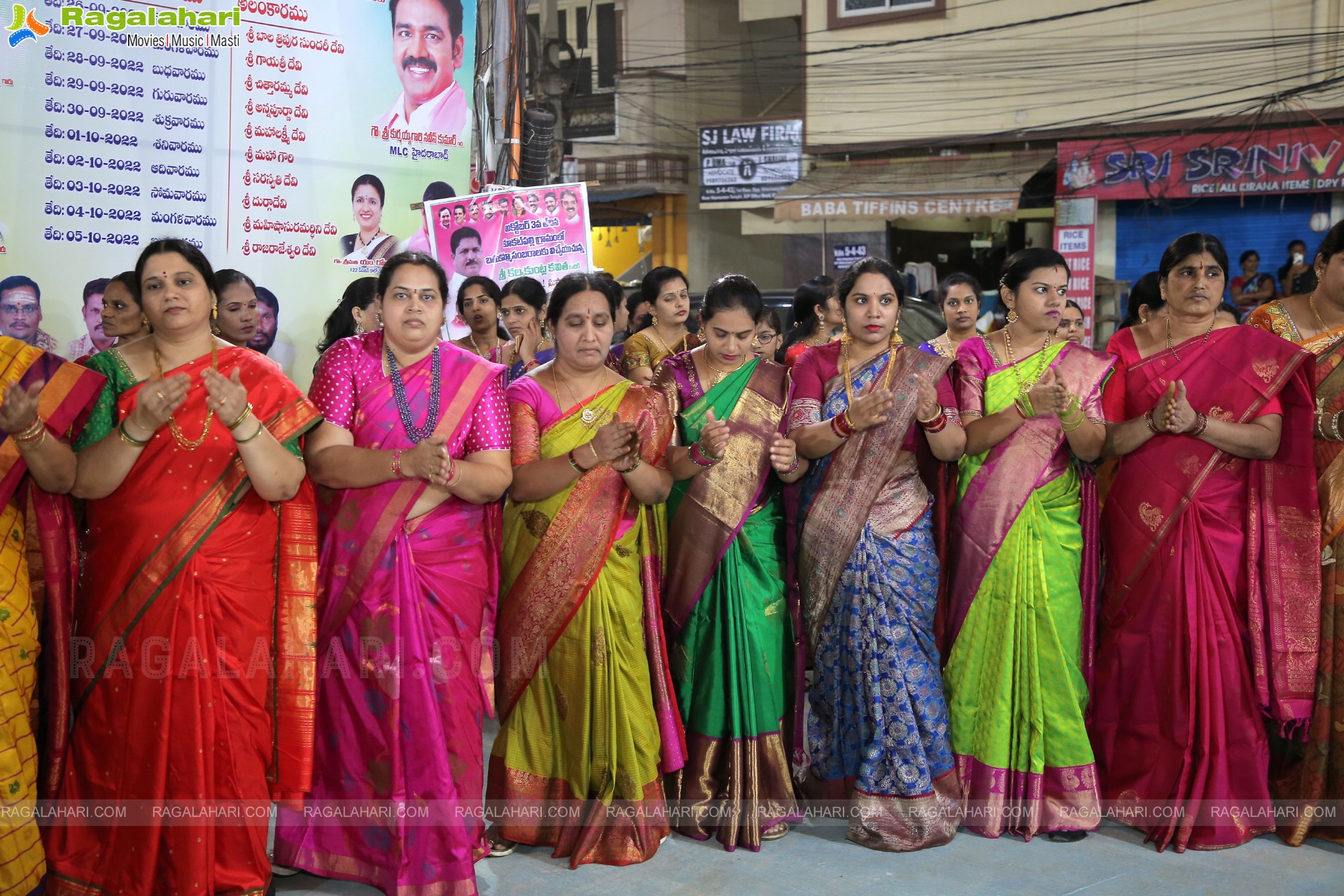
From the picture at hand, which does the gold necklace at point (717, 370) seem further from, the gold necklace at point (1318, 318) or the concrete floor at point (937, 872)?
the gold necklace at point (1318, 318)

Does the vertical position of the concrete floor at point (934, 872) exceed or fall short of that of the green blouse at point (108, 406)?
it falls short

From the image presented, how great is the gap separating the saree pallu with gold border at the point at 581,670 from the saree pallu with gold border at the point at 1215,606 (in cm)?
164

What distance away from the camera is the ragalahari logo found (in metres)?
4.46

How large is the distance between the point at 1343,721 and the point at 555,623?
271cm

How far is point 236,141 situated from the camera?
5039 mm

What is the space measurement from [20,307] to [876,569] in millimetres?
3430

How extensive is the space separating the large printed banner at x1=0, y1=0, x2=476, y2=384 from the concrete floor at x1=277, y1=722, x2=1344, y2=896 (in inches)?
108

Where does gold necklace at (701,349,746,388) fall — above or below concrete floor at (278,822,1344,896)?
above

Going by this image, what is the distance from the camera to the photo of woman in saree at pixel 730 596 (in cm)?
384

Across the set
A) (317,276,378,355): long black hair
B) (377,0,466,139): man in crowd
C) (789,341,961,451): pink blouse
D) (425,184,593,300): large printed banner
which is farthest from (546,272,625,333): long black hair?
(377,0,466,139): man in crowd

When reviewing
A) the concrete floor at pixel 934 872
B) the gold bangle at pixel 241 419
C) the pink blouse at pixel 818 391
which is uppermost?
the pink blouse at pixel 818 391

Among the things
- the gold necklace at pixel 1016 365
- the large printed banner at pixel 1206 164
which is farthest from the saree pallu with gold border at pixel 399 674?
the large printed banner at pixel 1206 164

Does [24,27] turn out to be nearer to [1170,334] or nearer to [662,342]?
[662,342]

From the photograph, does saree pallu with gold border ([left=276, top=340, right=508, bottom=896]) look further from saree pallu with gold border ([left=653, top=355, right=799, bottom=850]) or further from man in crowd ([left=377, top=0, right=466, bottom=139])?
man in crowd ([left=377, top=0, right=466, bottom=139])
